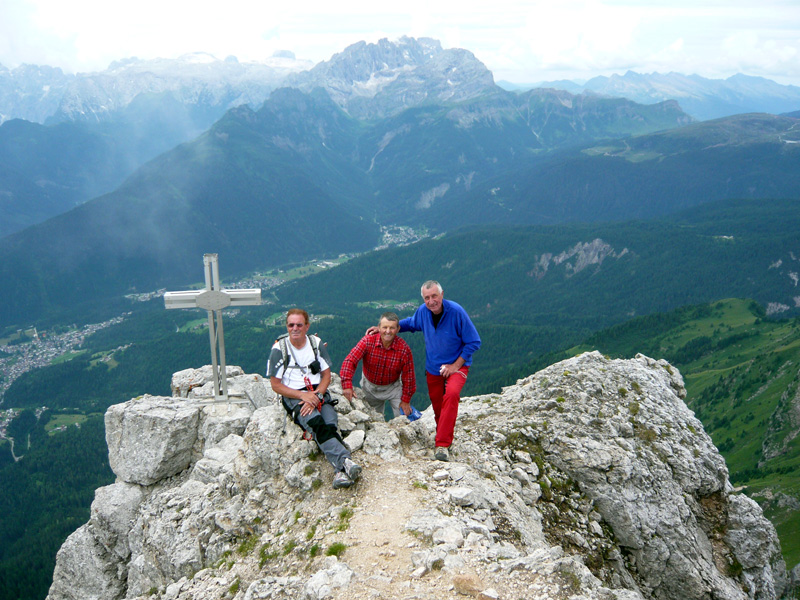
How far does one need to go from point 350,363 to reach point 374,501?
4634 millimetres

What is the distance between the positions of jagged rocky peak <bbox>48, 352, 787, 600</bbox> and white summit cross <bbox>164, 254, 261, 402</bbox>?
57.3 inches

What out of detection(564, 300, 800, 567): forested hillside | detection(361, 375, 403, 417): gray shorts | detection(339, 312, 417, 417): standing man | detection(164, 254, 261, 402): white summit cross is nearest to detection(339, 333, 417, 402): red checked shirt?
detection(339, 312, 417, 417): standing man

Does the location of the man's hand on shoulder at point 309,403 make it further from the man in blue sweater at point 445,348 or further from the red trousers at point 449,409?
the man in blue sweater at point 445,348

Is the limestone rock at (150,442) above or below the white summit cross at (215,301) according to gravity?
below

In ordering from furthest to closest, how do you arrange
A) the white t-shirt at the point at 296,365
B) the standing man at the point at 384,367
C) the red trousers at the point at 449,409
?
the standing man at the point at 384,367
the red trousers at the point at 449,409
the white t-shirt at the point at 296,365

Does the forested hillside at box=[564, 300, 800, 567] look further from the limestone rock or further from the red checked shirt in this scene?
the limestone rock

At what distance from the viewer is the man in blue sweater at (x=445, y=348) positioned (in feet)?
47.4

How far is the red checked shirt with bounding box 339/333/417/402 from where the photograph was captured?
52.1 ft

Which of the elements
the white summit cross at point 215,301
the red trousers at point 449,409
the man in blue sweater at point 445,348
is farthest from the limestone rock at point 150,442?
the red trousers at point 449,409

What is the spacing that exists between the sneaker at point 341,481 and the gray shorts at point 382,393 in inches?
173

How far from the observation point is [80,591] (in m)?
17.2

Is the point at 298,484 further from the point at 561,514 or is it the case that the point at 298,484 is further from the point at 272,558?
the point at 561,514

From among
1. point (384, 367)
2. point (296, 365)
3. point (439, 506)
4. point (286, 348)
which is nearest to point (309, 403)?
point (296, 365)

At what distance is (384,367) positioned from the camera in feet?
53.5
